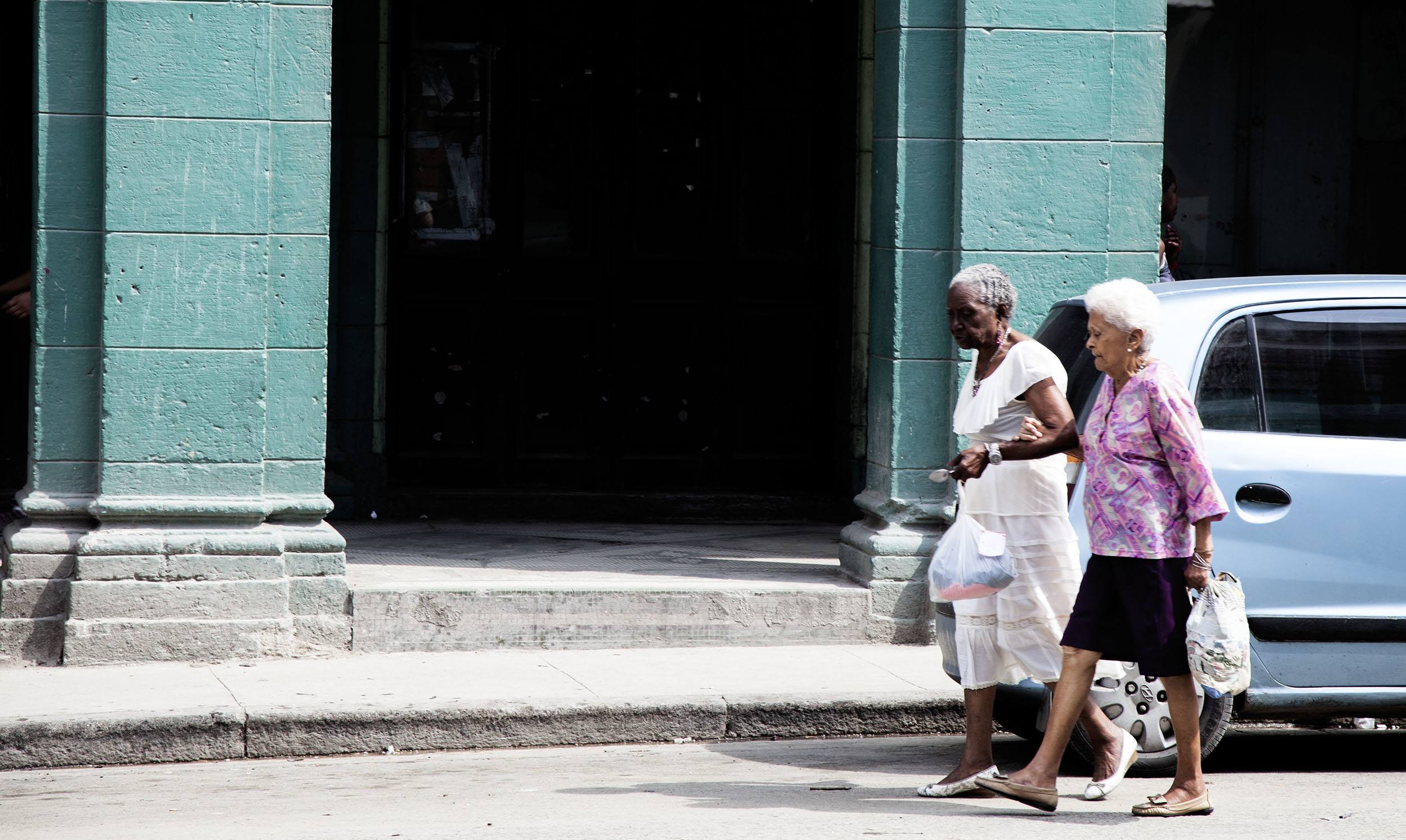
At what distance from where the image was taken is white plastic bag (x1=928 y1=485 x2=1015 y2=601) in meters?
5.78

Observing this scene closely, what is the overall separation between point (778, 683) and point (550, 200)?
421 cm

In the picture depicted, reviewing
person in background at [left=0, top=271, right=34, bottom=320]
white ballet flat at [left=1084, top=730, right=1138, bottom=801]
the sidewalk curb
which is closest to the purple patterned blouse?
white ballet flat at [left=1084, top=730, right=1138, bottom=801]

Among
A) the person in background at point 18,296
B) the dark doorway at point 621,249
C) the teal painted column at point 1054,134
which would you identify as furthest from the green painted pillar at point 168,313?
the teal painted column at point 1054,134

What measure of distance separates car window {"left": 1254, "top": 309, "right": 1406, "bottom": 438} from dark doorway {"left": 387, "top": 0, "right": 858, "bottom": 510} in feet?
15.5

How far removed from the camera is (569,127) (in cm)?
1077

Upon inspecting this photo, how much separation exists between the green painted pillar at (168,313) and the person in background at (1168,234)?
412 cm

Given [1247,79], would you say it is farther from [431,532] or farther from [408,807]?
[408,807]

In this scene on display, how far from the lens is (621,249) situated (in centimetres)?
1087

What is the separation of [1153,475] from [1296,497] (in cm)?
85

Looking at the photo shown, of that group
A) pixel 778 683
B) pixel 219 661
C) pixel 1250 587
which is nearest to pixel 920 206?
pixel 778 683

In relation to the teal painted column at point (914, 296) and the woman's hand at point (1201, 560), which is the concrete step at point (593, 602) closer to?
the teal painted column at point (914, 296)

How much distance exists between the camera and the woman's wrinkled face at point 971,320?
5.87 metres

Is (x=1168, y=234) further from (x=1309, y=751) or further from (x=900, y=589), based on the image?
(x=1309, y=751)

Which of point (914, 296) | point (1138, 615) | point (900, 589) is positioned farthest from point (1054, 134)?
point (1138, 615)
